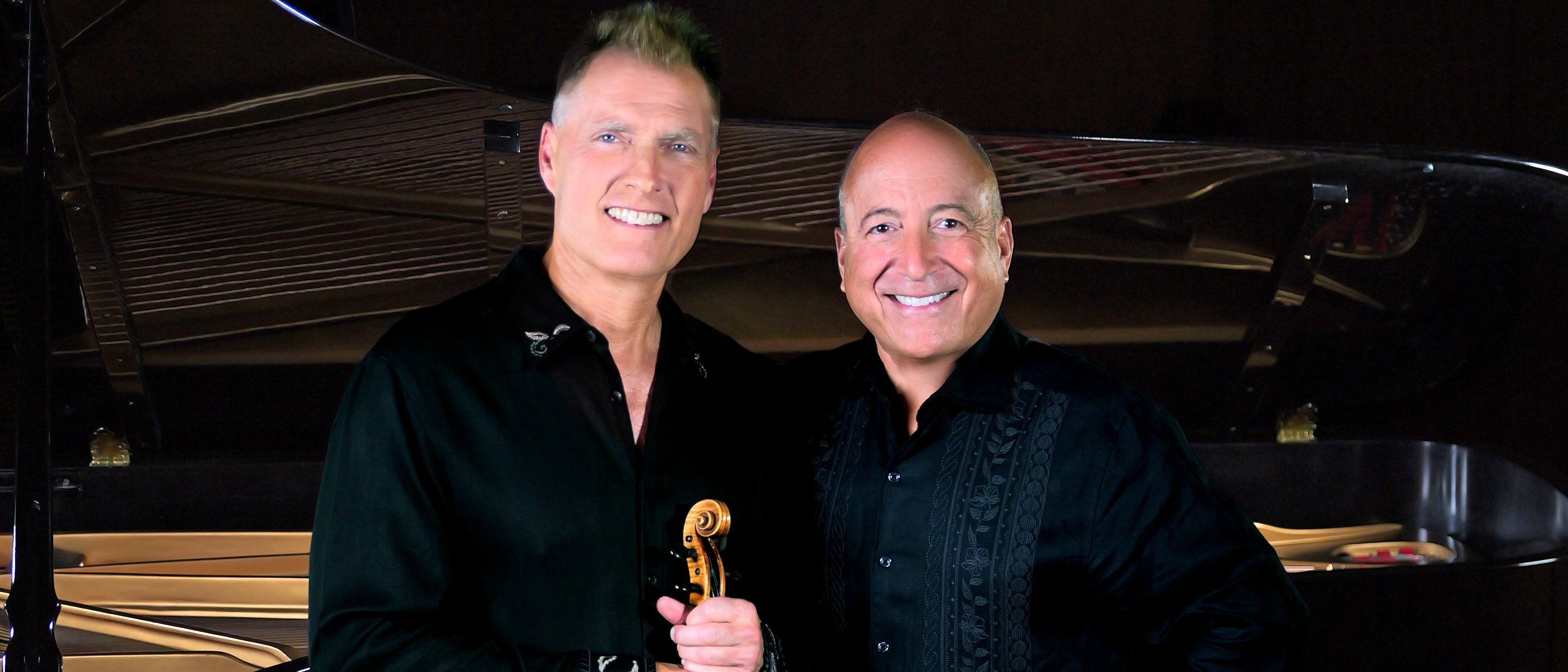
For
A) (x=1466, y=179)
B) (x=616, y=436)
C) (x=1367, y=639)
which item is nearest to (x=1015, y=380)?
(x=616, y=436)

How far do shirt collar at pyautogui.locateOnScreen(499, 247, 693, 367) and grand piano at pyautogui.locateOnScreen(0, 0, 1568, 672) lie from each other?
3.29ft

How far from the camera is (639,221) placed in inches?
61.1

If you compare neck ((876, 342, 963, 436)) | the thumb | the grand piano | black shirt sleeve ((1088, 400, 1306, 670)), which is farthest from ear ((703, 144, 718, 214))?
the grand piano

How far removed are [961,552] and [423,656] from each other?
713mm

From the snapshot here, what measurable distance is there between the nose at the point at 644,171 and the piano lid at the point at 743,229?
1.45 m

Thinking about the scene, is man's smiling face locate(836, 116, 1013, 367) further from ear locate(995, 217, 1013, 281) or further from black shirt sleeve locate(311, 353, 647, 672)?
black shirt sleeve locate(311, 353, 647, 672)

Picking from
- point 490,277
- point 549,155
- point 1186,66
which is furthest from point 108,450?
point 1186,66

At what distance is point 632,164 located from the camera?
1.56m

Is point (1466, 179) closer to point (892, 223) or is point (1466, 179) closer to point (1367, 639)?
point (1367, 639)

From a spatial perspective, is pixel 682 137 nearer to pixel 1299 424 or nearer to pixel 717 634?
pixel 717 634

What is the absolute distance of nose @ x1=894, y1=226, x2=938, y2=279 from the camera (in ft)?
5.53

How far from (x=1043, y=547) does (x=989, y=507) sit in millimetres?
90

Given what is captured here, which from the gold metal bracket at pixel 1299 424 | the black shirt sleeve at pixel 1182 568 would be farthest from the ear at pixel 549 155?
the gold metal bracket at pixel 1299 424

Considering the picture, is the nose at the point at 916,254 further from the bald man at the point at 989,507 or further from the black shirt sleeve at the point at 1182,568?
the black shirt sleeve at the point at 1182,568
